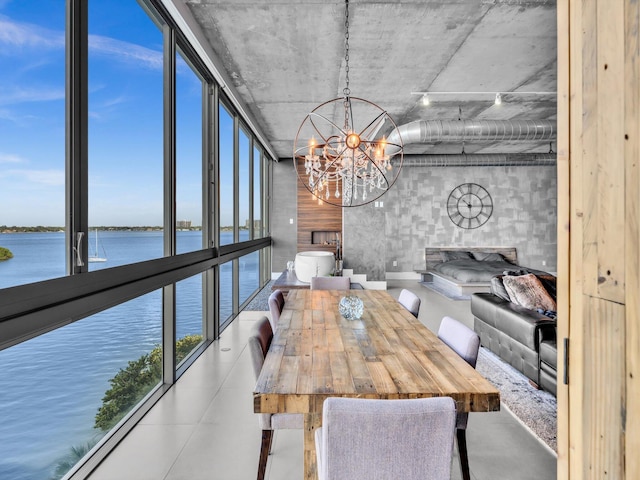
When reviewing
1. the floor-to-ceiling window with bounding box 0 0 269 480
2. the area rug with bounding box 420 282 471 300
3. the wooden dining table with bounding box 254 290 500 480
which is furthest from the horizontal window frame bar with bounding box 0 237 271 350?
the area rug with bounding box 420 282 471 300

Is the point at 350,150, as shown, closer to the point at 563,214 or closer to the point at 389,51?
the point at 389,51

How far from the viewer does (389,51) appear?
10.9 ft

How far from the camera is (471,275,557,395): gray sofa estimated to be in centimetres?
268

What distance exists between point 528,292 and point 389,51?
2669 millimetres

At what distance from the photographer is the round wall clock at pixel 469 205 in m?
8.59

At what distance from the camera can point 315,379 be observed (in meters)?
1.36

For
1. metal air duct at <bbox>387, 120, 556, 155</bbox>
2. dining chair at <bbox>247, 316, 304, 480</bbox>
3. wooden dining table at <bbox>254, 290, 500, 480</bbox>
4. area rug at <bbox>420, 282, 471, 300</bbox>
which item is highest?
metal air duct at <bbox>387, 120, 556, 155</bbox>

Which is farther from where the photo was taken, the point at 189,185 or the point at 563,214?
the point at 189,185

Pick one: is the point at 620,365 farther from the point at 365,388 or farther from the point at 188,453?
the point at 188,453

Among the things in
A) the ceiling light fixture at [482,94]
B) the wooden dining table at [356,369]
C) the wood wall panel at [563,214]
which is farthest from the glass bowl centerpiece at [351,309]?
the ceiling light fixture at [482,94]

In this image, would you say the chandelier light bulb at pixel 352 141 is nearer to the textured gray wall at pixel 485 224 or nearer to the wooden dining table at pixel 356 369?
the wooden dining table at pixel 356 369

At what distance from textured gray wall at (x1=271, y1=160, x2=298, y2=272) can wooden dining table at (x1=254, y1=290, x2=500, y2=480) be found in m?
6.16

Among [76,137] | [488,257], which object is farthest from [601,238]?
[488,257]

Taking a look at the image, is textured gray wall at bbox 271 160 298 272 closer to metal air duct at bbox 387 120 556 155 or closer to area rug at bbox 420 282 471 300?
area rug at bbox 420 282 471 300
